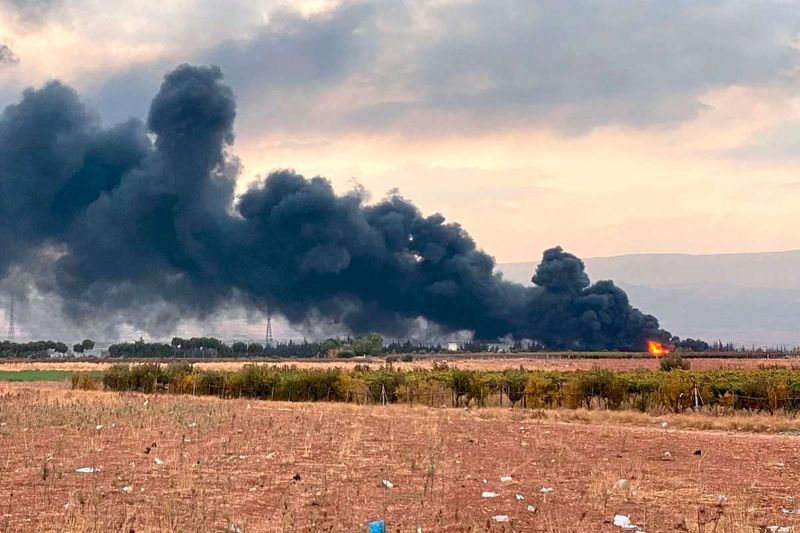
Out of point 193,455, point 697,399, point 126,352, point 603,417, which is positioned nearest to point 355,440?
point 193,455

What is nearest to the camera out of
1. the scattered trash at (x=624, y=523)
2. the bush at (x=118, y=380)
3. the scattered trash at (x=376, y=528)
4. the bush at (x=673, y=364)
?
the scattered trash at (x=376, y=528)

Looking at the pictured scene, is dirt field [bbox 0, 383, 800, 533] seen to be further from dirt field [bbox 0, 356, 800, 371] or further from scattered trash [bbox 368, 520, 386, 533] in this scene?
dirt field [bbox 0, 356, 800, 371]

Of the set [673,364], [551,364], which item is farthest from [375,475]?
[551,364]

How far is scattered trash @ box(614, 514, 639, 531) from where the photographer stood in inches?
457

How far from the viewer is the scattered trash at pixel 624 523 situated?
11605 millimetres

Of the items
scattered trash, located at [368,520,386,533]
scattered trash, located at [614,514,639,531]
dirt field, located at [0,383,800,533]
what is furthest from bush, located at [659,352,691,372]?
scattered trash, located at [368,520,386,533]

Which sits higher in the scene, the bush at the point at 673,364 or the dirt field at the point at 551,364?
the bush at the point at 673,364

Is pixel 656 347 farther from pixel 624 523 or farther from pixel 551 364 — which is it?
pixel 624 523

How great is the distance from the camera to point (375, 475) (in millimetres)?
15898

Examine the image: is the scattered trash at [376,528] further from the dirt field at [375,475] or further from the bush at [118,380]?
the bush at [118,380]

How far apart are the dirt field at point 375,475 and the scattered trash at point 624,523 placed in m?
0.16

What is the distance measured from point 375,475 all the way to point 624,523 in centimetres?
548

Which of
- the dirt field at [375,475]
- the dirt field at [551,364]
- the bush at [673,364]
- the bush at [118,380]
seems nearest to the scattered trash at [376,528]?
the dirt field at [375,475]

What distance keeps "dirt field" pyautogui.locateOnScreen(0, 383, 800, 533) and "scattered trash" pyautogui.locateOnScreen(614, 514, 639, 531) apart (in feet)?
0.53
